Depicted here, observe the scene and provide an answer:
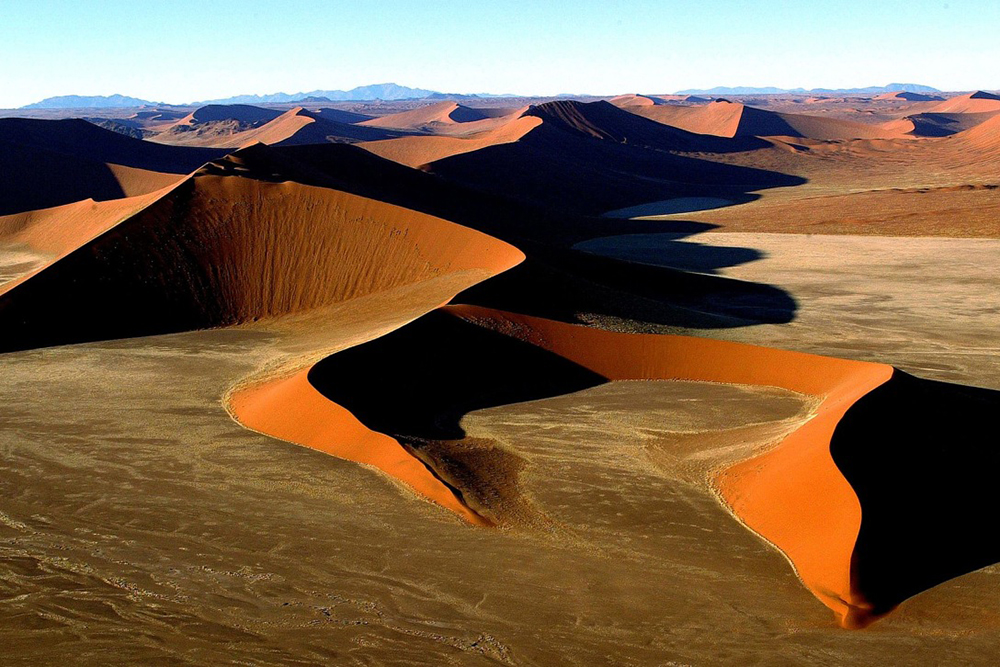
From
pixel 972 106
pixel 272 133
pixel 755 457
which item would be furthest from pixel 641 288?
pixel 972 106

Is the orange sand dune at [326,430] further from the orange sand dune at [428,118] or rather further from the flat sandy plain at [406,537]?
the orange sand dune at [428,118]

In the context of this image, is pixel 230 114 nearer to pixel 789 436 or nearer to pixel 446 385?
pixel 446 385

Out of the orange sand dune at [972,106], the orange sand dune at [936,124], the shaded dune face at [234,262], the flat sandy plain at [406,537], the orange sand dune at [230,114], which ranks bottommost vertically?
the flat sandy plain at [406,537]

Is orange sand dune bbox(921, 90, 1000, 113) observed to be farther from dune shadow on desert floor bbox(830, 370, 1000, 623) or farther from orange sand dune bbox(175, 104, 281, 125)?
dune shadow on desert floor bbox(830, 370, 1000, 623)

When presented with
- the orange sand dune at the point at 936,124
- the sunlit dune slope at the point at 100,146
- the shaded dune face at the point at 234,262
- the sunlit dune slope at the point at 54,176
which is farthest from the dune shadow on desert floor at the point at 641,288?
the orange sand dune at the point at 936,124

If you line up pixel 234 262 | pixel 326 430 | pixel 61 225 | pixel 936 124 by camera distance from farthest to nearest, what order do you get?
pixel 936 124
pixel 61 225
pixel 234 262
pixel 326 430

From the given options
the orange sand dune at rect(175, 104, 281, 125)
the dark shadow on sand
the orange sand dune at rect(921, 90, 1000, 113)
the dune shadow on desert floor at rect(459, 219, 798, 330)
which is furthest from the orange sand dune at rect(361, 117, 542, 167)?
the orange sand dune at rect(921, 90, 1000, 113)

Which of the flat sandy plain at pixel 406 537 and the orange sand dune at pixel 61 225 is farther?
the orange sand dune at pixel 61 225
